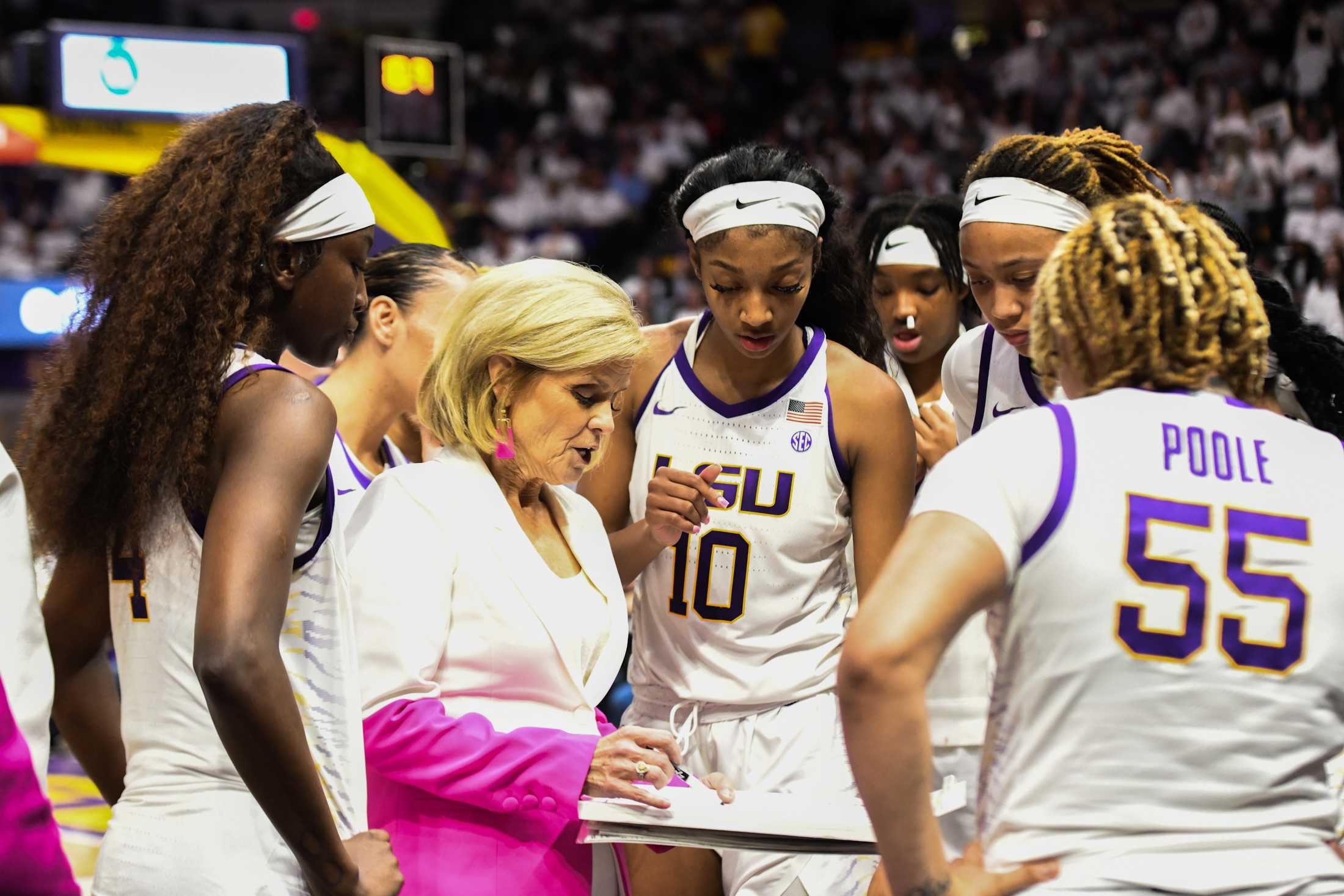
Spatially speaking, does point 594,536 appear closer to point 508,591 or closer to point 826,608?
point 508,591

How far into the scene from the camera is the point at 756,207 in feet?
10.3

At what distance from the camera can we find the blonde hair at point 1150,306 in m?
1.83

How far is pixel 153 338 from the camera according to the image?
204cm

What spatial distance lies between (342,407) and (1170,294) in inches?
88.2

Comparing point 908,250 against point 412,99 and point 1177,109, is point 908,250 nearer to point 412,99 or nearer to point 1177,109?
point 412,99

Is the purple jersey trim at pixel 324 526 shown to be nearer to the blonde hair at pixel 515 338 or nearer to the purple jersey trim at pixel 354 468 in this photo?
the blonde hair at pixel 515 338

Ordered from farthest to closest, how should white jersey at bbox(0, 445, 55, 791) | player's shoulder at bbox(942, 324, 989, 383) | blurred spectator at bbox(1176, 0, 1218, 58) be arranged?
blurred spectator at bbox(1176, 0, 1218, 58)
player's shoulder at bbox(942, 324, 989, 383)
white jersey at bbox(0, 445, 55, 791)

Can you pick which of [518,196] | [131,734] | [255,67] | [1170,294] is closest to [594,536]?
[131,734]

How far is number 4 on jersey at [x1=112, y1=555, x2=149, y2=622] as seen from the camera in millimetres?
2088

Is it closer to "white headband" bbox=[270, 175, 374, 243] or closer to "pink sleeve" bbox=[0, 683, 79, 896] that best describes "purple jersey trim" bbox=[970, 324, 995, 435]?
"white headband" bbox=[270, 175, 374, 243]

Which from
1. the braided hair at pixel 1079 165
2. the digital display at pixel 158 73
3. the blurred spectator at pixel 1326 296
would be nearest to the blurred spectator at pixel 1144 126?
the blurred spectator at pixel 1326 296

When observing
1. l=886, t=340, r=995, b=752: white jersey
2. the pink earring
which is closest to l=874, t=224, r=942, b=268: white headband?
l=886, t=340, r=995, b=752: white jersey

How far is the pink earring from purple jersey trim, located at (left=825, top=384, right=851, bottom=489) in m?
0.83

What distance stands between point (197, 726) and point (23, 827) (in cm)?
51
